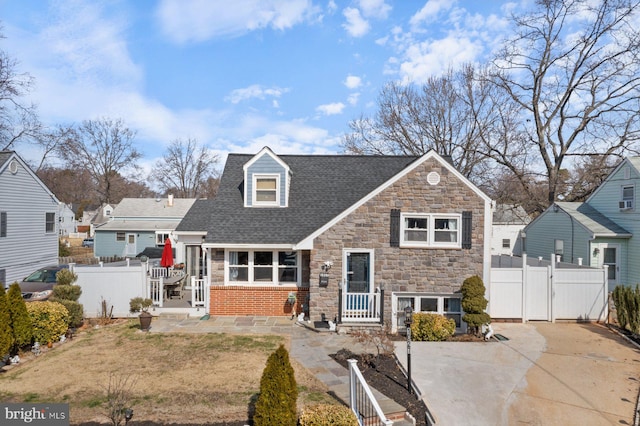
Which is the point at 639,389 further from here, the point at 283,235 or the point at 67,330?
the point at 67,330

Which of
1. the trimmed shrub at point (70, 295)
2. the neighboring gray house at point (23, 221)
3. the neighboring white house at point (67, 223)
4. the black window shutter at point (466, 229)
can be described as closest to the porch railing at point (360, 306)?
the black window shutter at point (466, 229)

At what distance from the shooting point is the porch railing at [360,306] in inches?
449

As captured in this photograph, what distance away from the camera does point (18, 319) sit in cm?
869

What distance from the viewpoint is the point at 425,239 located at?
39.4 feet

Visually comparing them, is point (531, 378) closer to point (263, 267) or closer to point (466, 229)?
point (466, 229)

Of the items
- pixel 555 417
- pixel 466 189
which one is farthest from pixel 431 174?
pixel 555 417

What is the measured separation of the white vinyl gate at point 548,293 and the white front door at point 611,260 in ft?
20.5

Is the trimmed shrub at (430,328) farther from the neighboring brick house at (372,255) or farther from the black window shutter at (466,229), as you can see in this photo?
the black window shutter at (466,229)

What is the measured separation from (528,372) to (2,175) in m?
22.8

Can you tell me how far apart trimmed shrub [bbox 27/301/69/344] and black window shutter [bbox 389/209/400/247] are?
33.8ft

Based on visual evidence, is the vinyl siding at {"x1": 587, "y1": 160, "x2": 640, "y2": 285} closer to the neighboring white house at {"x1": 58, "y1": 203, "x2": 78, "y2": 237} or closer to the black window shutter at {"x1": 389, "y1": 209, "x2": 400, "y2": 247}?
the black window shutter at {"x1": 389, "y1": 209, "x2": 400, "y2": 247}

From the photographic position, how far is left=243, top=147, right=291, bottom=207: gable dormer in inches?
556

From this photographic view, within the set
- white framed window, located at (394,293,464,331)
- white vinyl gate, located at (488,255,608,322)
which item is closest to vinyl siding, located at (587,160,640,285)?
white vinyl gate, located at (488,255,608,322)

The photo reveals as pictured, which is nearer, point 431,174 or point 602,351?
point 602,351
